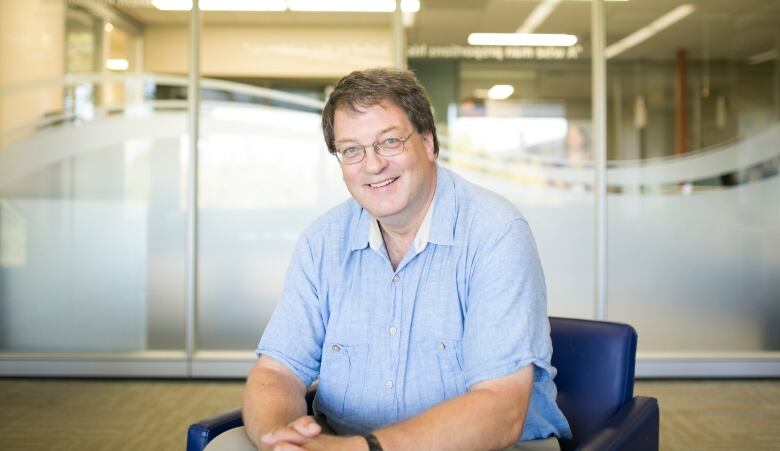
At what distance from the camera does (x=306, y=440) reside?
151cm

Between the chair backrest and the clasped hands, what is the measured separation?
63 cm

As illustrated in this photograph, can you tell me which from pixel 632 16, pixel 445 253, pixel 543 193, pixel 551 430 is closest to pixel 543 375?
pixel 551 430

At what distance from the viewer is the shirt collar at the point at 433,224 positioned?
1.76m

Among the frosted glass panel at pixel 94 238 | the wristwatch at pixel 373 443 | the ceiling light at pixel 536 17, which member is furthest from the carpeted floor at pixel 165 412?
the ceiling light at pixel 536 17

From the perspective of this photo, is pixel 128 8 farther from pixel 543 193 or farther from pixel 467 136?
pixel 543 193

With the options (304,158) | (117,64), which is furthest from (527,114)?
(117,64)

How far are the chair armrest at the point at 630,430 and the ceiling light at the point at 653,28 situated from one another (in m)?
3.33

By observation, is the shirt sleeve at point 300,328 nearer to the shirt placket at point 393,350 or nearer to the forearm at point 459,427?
the shirt placket at point 393,350

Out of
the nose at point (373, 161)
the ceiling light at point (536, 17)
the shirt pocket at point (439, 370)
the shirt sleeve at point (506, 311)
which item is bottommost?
the shirt pocket at point (439, 370)

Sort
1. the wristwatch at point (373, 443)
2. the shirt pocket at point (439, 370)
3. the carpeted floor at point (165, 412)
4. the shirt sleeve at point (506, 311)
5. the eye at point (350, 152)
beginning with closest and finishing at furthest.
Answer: the wristwatch at point (373, 443)
the shirt sleeve at point (506, 311)
the shirt pocket at point (439, 370)
the eye at point (350, 152)
the carpeted floor at point (165, 412)

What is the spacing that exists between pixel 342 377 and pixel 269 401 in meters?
0.18

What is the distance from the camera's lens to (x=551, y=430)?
1.76m

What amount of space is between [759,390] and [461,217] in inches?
134

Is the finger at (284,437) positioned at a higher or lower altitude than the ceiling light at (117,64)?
lower
